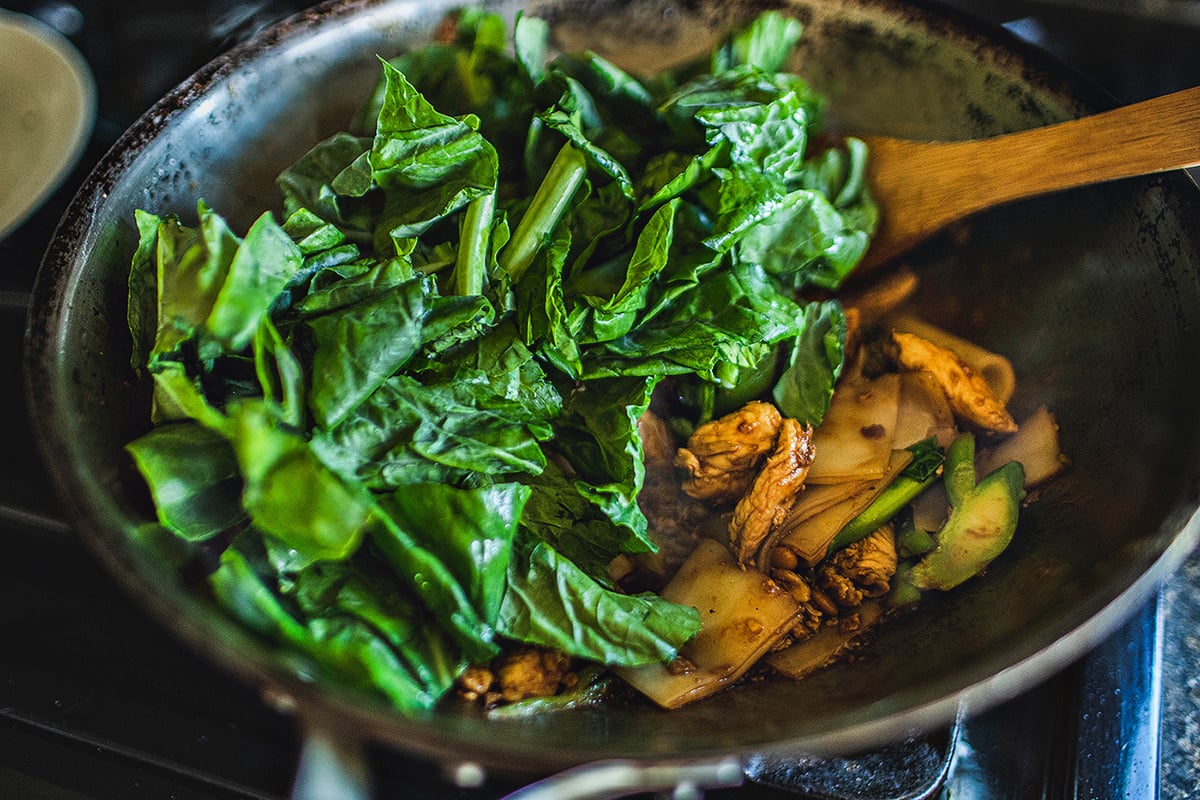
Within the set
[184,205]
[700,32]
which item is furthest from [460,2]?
[184,205]

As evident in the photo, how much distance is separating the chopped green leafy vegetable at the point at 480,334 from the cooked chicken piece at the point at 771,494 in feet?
0.23

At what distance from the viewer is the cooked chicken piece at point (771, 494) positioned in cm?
100

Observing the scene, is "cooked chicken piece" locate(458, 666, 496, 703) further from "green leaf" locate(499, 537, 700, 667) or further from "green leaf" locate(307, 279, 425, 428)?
"green leaf" locate(307, 279, 425, 428)

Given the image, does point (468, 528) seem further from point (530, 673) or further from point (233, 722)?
point (233, 722)

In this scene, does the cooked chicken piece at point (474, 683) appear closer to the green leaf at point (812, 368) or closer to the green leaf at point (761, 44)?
the green leaf at point (812, 368)

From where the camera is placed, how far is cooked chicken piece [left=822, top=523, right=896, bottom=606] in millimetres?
962

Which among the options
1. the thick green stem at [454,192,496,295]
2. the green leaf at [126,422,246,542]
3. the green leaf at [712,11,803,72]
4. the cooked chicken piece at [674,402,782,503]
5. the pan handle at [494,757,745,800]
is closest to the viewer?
the pan handle at [494,757,745,800]

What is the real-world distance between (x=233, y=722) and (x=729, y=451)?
67cm

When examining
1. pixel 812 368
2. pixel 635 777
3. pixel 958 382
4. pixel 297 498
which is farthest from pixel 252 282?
pixel 958 382

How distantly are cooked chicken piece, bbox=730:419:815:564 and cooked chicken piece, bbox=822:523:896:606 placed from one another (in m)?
0.09

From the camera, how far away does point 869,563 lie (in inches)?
38.1

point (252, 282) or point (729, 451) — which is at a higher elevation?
point (252, 282)

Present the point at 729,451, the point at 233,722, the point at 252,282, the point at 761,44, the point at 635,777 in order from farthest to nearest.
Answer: the point at 761,44 < the point at 729,451 < the point at 233,722 < the point at 252,282 < the point at 635,777

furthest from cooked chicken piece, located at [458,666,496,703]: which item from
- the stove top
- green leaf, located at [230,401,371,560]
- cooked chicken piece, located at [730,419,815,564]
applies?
cooked chicken piece, located at [730,419,815,564]
